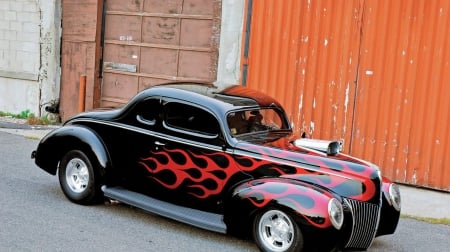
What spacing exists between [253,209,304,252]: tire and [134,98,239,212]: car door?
602 millimetres

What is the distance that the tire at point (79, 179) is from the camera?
7.23m

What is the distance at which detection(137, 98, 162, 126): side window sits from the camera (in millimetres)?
7039

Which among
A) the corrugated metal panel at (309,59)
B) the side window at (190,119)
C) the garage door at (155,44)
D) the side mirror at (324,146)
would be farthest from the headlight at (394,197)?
the garage door at (155,44)

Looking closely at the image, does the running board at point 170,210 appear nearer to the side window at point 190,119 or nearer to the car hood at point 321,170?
the car hood at point 321,170

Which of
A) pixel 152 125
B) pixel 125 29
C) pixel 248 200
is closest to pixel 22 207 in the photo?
pixel 152 125

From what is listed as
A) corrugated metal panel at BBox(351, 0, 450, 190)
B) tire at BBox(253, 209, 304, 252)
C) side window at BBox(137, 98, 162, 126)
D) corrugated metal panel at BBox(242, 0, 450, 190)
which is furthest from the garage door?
tire at BBox(253, 209, 304, 252)

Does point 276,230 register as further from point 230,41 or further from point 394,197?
point 230,41

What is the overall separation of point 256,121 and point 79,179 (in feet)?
7.36

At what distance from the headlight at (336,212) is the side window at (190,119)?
1507 millimetres

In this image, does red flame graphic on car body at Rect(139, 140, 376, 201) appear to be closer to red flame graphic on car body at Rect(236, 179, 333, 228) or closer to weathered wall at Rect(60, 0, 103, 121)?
red flame graphic on car body at Rect(236, 179, 333, 228)

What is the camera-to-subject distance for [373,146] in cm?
969

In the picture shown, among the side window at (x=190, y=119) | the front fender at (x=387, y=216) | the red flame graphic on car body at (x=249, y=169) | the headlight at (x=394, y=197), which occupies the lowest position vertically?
the front fender at (x=387, y=216)

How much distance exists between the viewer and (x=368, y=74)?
31.8ft

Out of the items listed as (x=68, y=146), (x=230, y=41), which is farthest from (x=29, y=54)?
(x=68, y=146)
